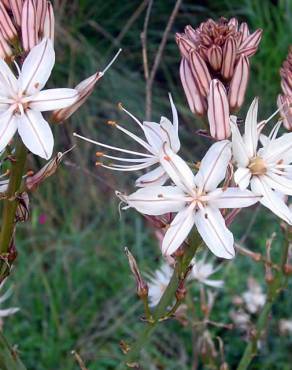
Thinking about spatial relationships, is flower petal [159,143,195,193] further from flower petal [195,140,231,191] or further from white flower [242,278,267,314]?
white flower [242,278,267,314]

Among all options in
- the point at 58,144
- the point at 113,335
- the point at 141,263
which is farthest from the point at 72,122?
the point at 113,335

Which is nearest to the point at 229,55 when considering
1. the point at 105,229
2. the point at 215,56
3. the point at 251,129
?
the point at 215,56

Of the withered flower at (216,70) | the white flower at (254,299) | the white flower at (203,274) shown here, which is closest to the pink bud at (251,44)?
the withered flower at (216,70)

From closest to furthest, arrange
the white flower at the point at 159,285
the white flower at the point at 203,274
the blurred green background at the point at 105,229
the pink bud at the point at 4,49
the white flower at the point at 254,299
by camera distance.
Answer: the pink bud at the point at 4,49
the white flower at the point at 159,285
the white flower at the point at 203,274
the white flower at the point at 254,299
the blurred green background at the point at 105,229

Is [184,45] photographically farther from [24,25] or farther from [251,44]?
[24,25]

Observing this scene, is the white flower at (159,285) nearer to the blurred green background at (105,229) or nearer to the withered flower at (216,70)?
the blurred green background at (105,229)

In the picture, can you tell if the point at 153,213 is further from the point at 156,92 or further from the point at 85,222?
the point at 156,92
